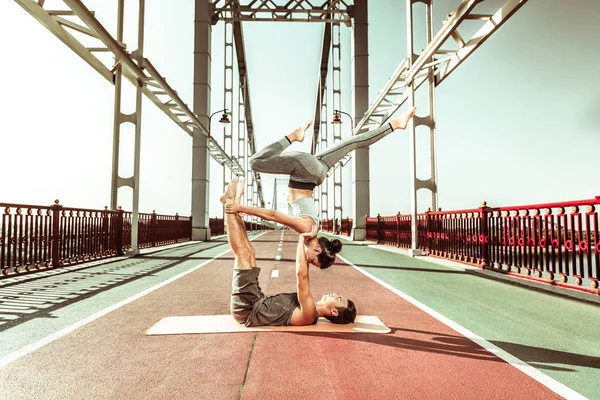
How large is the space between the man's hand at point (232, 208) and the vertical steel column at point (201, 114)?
21824mm

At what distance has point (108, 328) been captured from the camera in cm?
439

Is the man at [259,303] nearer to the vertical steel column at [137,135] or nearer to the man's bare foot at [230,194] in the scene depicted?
the man's bare foot at [230,194]

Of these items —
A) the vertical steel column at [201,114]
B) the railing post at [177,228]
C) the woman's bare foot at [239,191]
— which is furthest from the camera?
the vertical steel column at [201,114]

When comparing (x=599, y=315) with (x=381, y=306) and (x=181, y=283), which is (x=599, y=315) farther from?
(x=181, y=283)

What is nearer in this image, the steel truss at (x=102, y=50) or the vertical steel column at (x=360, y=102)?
the steel truss at (x=102, y=50)

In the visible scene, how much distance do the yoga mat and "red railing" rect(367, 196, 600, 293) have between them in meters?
3.87

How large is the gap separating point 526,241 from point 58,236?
419 inches

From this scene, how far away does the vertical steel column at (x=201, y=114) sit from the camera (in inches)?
1019

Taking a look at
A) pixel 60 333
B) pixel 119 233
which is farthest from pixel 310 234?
pixel 119 233

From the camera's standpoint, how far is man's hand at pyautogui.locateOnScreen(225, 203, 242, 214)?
449 cm

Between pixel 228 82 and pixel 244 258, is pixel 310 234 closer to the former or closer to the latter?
pixel 244 258

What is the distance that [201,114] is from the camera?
2661cm

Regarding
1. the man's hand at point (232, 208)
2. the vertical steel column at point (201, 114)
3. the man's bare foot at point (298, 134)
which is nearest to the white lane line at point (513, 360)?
the man's hand at point (232, 208)

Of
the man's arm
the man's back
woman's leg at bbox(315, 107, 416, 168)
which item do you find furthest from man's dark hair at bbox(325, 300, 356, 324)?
woman's leg at bbox(315, 107, 416, 168)
